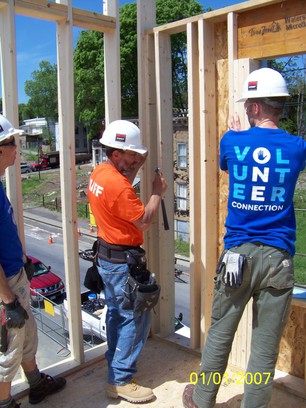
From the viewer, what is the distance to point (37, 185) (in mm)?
39719

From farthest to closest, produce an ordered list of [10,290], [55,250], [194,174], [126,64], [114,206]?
[126,64] < [55,250] < [194,174] < [114,206] < [10,290]

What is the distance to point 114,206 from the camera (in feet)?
8.91

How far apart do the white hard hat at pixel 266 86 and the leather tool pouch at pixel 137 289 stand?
1291 millimetres

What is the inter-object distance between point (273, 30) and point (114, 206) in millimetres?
1619

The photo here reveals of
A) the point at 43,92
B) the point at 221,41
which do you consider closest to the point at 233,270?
the point at 221,41

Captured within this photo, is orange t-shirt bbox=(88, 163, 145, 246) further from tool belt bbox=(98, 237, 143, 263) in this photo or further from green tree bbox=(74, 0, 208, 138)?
green tree bbox=(74, 0, 208, 138)

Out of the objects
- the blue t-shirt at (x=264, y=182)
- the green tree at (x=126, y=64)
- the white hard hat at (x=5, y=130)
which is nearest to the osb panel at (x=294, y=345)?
the blue t-shirt at (x=264, y=182)

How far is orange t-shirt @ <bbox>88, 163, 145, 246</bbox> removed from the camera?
2.68m

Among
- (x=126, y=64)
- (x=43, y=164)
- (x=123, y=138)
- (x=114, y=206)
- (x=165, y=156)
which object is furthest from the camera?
(x=43, y=164)

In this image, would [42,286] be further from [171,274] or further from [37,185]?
[37,185]

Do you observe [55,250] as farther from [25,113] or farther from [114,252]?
[25,113]

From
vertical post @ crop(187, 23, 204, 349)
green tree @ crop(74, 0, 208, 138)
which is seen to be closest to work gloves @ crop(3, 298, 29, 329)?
vertical post @ crop(187, 23, 204, 349)

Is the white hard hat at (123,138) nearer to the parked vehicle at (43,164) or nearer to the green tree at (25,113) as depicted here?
the parked vehicle at (43,164)

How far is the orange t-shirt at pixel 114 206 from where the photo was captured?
2.68m
